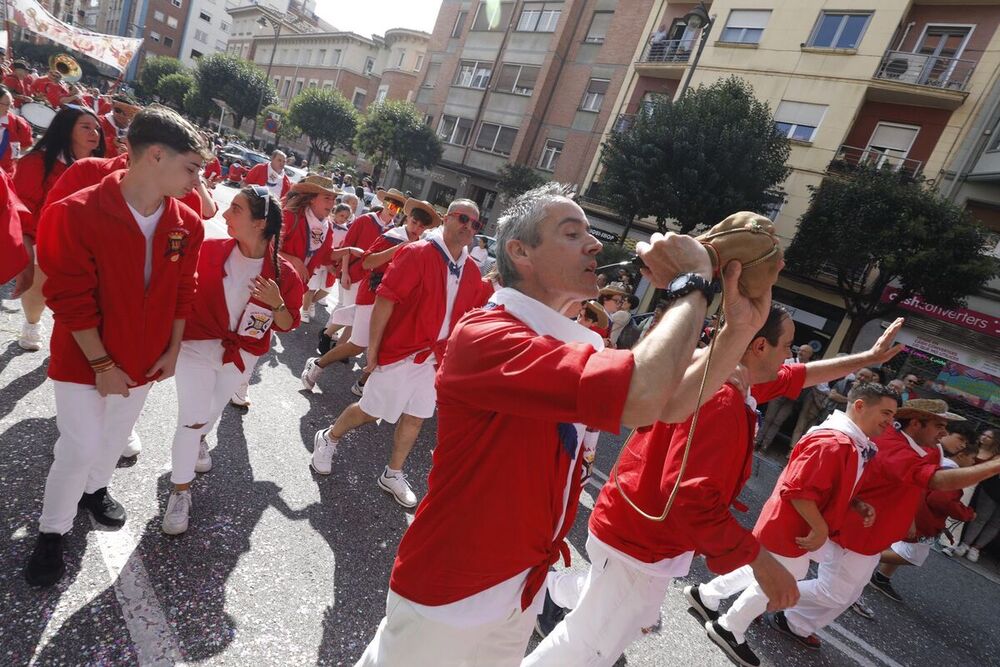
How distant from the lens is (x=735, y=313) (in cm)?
157

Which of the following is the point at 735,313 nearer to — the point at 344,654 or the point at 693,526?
the point at 693,526

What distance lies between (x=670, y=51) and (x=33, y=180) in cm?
2379

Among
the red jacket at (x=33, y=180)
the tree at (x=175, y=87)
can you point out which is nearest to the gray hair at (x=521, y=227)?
the red jacket at (x=33, y=180)

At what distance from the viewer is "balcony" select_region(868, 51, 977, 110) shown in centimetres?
1609

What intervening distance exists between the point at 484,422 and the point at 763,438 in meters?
9.05

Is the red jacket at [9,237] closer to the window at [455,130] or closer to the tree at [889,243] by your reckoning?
the tree at [889,243]

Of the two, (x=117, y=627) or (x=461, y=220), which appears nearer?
(x=117, y=627)

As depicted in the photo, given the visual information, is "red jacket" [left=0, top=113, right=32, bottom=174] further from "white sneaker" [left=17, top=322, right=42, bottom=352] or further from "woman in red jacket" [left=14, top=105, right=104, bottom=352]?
"white sneaker" [left=17, top=322, right=42, bottom=352]

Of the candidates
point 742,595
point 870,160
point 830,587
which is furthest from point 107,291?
point 870,160

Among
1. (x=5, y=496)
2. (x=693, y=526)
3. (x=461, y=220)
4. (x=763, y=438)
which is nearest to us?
(x=693, y=526)

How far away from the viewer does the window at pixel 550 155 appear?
26297 mm

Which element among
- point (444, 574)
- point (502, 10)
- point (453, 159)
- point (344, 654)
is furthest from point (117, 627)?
point (502, 10)

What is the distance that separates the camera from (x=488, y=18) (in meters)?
29.4

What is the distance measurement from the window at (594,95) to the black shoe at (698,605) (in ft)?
81.7
